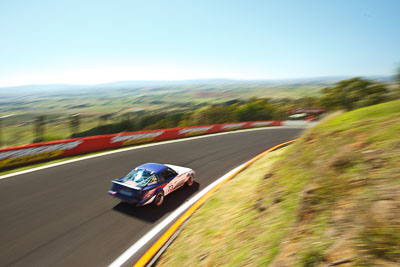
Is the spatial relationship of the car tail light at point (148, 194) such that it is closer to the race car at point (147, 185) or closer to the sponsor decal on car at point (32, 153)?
the race car at point (147, 185)

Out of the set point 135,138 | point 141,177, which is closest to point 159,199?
point 141,177

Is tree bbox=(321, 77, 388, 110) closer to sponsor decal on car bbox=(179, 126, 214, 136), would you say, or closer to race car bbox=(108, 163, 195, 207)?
sponsor decal on car bbox=(179, 126, 214, 136)

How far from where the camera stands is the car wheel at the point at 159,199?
708 centimetres

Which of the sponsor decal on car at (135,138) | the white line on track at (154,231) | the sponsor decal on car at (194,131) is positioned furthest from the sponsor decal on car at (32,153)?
the sponsor decal on car at (194,131)

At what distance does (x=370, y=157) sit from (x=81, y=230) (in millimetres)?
6381

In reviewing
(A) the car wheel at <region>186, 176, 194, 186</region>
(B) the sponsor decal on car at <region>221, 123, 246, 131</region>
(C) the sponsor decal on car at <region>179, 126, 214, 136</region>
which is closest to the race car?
(A) the car wheel at <region>186, 176, 194, 186</region>

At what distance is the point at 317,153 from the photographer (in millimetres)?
4336

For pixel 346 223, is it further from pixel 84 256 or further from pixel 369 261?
pixel 84 256

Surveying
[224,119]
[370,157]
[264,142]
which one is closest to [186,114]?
[224,119]

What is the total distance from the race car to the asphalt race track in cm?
41

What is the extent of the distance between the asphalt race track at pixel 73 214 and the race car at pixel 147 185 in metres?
0.41

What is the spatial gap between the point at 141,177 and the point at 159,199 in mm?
912

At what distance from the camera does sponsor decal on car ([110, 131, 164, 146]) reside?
47.9 ft

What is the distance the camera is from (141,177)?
7.10 m
